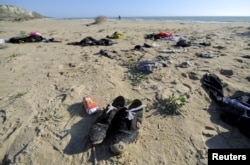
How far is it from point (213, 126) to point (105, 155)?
5.01ft

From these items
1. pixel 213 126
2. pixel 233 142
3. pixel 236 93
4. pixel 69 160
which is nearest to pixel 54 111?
pixel 69 160

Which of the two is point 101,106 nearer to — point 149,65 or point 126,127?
point 126,127

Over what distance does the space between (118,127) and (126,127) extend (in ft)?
0.33

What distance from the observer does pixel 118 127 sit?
262cm

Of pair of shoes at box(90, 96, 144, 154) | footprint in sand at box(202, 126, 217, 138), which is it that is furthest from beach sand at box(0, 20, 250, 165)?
pair of shoes at box(90, 96, 144, 154)

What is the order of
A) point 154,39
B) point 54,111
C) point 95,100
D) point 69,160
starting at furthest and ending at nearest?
1. point 154,39
2. point 95,100
3. point 54,111
4. point 69,160

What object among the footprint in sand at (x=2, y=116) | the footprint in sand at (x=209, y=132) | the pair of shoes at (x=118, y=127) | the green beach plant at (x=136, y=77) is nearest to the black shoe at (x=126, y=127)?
the pair of shoes at (x=118, y=127)

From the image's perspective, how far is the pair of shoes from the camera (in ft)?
8.03

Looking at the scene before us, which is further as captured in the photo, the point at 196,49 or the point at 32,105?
the point at 196,49

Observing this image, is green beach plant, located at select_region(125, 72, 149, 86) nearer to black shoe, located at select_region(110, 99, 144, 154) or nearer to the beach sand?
the beach sand

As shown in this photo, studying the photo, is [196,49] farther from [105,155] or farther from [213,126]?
[105,155]

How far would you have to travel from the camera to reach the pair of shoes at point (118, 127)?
245cm

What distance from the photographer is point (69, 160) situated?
238cm

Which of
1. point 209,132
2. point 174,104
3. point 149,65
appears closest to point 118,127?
point 174,104
